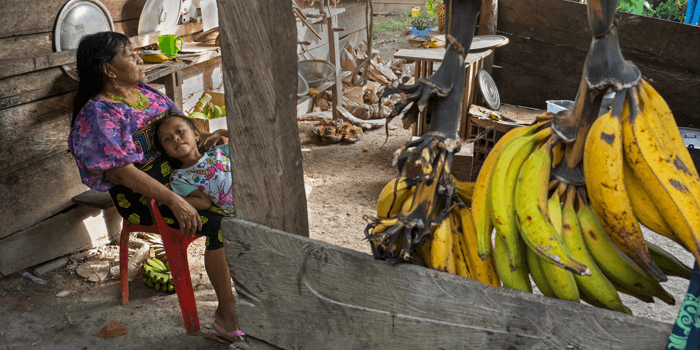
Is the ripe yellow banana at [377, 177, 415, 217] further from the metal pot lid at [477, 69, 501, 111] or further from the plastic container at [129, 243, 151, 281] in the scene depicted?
the metal pot lid at [477, 69, 501, 111]

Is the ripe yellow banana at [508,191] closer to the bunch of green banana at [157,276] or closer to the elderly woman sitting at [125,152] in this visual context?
the elderly woman sitting at [125,152]

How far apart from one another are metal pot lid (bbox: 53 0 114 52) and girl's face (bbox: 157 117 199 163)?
1.04m

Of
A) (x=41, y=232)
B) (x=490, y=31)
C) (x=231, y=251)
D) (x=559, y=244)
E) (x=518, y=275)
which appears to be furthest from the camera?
(x=490, y=31)

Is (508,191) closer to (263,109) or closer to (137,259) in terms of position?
(263,109)

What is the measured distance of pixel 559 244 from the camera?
3.26ft

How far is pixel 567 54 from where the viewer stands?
4.46 meters

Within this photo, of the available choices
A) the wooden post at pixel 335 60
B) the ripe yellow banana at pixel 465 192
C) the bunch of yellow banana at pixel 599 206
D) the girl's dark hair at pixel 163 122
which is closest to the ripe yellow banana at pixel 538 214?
the bunch of yellow banana at pixel 599 206

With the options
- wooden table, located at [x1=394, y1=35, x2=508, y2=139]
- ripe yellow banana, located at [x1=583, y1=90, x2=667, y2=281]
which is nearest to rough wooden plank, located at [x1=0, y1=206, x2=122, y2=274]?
wooden table, located at [x1=394, y1=35, x2=508, y2=139]

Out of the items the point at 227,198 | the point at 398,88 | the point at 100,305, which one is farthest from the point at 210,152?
the point at 398,88

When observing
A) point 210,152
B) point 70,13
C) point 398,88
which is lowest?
point 210,152

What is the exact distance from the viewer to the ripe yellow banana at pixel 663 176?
0.92 metres

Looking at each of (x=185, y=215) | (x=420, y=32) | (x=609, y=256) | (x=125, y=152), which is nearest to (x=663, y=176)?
(x=609, y=256)

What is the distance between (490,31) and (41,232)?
165 inches

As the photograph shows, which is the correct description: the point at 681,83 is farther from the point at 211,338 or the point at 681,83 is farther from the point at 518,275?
the point at 211,338
